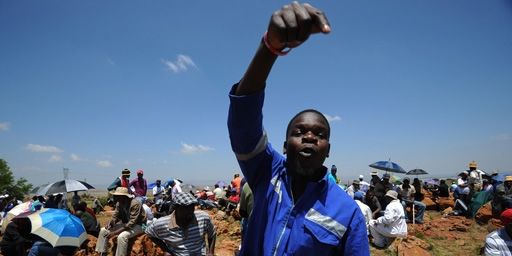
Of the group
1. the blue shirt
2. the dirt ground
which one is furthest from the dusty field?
the blue shirt

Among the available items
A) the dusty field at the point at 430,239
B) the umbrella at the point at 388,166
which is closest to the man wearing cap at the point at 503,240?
the dusty field at the point at 430,239

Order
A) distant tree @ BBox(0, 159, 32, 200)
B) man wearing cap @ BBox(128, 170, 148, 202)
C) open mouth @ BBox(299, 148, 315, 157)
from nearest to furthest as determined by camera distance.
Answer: open mouth @ BBox(299, 148, 315, 157) → man wearing cap @ BBox(128, 170, 148, 202) → distant tree @ BBox(0, 159, 32, 200)

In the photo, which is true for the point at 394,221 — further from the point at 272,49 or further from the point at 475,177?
the point at 475,177

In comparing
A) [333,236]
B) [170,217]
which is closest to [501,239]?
[333,236]

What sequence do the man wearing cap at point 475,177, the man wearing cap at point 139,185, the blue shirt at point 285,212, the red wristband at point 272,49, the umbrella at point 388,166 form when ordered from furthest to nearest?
the umbrella at point 388,166 < the man wearing cap at point 475,177 < the man wearing cap at point 139,185 < the blue shirt at point 285,212 < the red wristband at point 272,49

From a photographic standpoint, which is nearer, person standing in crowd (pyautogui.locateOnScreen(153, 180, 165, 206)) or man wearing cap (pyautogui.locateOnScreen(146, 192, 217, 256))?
man wearing cap (pyautogui.locateOnScreen(146, 192, 217, 256))

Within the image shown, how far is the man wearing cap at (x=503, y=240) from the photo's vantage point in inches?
167

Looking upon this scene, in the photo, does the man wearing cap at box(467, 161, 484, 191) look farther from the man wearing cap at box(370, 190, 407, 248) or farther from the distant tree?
the distant tree

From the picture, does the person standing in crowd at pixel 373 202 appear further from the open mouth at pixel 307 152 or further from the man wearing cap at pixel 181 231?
the open mouth at pixel 307 152

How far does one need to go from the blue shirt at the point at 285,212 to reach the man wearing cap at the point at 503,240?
4.04 metres

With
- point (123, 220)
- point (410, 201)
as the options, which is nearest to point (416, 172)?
point (410, 201)

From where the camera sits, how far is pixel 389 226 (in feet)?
24.0

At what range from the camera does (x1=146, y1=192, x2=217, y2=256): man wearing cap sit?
4.74m

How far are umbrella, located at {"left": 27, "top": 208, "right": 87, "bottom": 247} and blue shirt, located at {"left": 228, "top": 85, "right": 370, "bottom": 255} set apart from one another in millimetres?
3404
